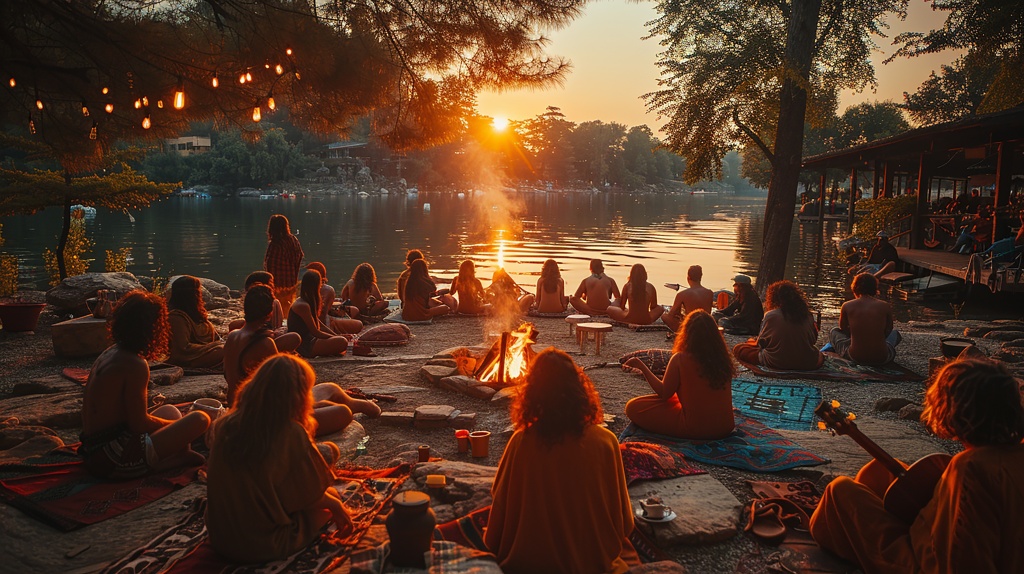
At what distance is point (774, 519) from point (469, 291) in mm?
8672

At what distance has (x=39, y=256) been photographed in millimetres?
24906

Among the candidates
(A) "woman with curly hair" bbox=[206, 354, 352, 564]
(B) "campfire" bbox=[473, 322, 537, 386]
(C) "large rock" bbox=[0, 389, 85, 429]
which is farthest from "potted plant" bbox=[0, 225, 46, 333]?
(A) "woman with curly hair" bbox=[206, 354, 352, 564]

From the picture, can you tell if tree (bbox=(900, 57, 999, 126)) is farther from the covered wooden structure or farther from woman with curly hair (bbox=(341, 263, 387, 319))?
woman with curly hair (bbox=(341, 263, 387, 319))

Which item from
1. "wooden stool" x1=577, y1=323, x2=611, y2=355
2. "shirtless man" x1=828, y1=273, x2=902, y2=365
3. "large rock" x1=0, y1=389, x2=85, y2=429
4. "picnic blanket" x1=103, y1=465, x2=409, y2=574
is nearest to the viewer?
"picnic blanket" x1=103, y1=465, x2=409, y2=574

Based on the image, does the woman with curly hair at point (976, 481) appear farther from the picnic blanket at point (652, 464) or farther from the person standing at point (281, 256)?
the person standing at point (281, 256)

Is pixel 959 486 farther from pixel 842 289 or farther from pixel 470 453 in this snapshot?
pixel 842 289

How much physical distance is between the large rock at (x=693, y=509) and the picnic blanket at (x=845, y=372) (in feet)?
12.9

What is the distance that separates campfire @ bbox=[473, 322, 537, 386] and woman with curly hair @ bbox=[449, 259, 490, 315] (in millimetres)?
4475

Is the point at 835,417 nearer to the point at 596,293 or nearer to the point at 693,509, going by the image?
the point at 693,509

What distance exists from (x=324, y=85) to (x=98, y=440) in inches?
197

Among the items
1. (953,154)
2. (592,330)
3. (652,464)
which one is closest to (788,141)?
(592,330)

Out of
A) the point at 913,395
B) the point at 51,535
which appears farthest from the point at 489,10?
the point at 913,395

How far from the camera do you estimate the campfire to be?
24.7ft

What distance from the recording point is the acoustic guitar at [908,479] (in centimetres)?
322
